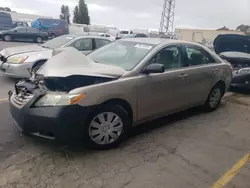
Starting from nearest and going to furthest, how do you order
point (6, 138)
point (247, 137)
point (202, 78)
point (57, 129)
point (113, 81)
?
point (57, 129) → point (113, 81) → point (6, 138) → point (247, 137) → point (202, 78)

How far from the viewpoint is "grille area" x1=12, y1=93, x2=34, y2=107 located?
10.6ft

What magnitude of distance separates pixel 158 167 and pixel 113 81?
124 centimetres

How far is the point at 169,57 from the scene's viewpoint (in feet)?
13.8

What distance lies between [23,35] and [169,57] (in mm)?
21739

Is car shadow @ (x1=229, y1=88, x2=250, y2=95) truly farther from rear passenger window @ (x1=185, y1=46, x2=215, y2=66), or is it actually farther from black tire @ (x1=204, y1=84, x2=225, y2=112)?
rear passenger window @ (x1=185, y1=46, x2=215, y2=66)

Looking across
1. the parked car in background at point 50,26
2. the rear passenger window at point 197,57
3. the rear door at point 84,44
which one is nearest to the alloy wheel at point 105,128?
the rear passenger window at point 197,57

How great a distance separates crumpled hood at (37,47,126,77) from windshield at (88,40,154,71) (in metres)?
0.27

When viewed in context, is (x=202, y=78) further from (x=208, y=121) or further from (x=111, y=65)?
(x=111, y=65)

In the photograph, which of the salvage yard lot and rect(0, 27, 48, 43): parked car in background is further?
rect(0, 27, 48, 43): parked car in background

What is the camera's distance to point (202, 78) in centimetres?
468

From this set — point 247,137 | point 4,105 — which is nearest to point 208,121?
point 247,137

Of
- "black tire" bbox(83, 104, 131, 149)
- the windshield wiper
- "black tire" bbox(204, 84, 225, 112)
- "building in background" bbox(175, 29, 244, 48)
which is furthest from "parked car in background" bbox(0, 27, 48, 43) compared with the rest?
"black tire" bbox(83, 104, 131, 149)

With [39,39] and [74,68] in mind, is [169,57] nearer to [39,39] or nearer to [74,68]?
[74,68]

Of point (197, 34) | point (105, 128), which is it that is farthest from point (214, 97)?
point (197, 34)
